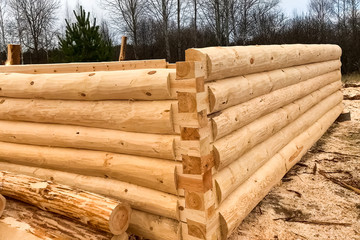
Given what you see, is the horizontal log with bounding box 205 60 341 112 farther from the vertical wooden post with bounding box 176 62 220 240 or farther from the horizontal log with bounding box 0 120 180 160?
the horizontal log with bounding box 0 120 180 160

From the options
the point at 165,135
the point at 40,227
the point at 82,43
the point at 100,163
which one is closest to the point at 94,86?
the point at 100,163

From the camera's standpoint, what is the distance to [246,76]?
11.8 ft

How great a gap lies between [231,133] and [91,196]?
1619mm

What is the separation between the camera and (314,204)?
392cm

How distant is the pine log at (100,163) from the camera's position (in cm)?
286

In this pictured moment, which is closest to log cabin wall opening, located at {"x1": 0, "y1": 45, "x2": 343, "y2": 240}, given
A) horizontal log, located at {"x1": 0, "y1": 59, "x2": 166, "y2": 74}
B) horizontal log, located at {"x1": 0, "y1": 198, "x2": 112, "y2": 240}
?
horizontal log, located at {"x1": 0, "y1": 198, "x2": 112, "y2": 240}

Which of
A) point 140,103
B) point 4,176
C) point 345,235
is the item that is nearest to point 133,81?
point 140,103

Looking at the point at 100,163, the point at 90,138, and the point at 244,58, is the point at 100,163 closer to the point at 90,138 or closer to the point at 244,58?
the point at 90,138

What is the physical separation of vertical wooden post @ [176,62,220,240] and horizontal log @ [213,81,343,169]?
19cm

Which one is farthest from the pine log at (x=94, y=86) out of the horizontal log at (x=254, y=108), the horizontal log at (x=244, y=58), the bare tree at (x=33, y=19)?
the bare tree at (x=33, y=19)

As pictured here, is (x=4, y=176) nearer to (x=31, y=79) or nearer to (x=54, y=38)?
(x=31, y=79)

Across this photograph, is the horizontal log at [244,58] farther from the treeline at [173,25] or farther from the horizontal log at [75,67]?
the treeline at [173,25]

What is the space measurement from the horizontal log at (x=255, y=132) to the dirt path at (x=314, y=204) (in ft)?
2.88

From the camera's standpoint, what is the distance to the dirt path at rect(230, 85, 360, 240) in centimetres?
331
